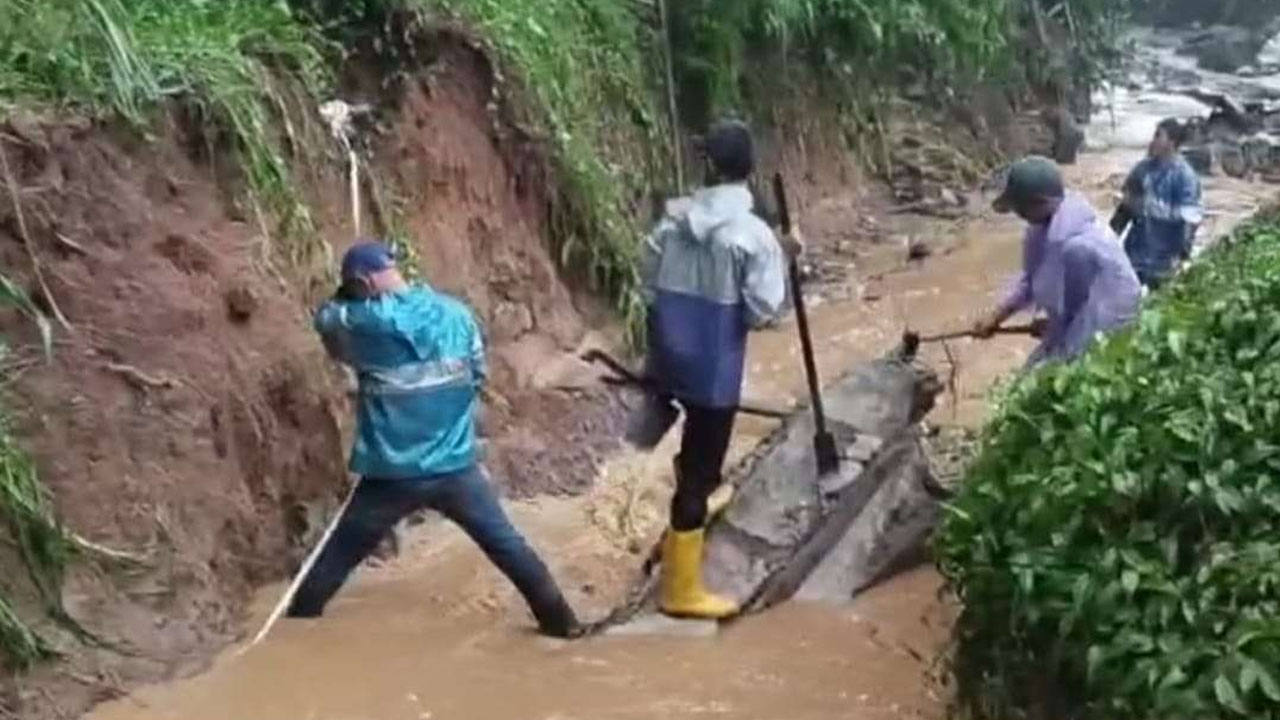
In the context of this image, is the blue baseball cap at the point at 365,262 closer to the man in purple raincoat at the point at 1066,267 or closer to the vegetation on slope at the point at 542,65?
the vegetation on slope at the point at 542,65

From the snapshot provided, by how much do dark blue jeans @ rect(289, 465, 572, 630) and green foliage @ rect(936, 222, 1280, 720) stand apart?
6.44ft

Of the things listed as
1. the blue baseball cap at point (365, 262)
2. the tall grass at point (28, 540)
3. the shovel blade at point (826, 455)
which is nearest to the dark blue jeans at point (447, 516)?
the blue baseball cap at point (365, 262)

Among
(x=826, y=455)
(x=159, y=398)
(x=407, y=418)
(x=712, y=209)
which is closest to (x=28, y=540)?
(x=159, y=398)

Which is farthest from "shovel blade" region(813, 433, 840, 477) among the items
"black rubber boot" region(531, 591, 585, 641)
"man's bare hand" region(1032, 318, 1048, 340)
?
"black rubber boot" region(531, 591, 585, 641)

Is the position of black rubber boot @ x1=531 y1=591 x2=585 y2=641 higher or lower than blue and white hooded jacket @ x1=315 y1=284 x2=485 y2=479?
lower

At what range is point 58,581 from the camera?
650 cm

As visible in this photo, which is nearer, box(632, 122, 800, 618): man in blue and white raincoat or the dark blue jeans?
the dark blue jeans

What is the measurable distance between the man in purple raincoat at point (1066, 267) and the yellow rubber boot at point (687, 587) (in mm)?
1439

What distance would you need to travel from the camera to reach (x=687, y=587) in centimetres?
737

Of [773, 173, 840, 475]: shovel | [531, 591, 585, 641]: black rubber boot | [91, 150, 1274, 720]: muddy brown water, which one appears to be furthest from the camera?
[773, 173, 840, 475]: shovel

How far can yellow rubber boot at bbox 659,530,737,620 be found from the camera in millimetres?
7348

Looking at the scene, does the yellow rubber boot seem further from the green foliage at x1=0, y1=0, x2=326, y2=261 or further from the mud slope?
the green foliage at x1=0, y1=0, x2=326, y2=261

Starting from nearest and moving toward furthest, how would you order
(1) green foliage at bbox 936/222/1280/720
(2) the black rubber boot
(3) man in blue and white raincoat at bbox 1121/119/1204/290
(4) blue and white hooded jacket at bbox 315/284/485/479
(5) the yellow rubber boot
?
(1) green foliage at bbox 936/222/1280/720 < (4) blue and white hooded jacket at bbox 315/284/485/479 < (2) the black rubber boot < (5) the yellow rubber boot < (3) man in blue and white raincoat at bbox 1121/119/1204/290

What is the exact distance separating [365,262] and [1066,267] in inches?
99.7
